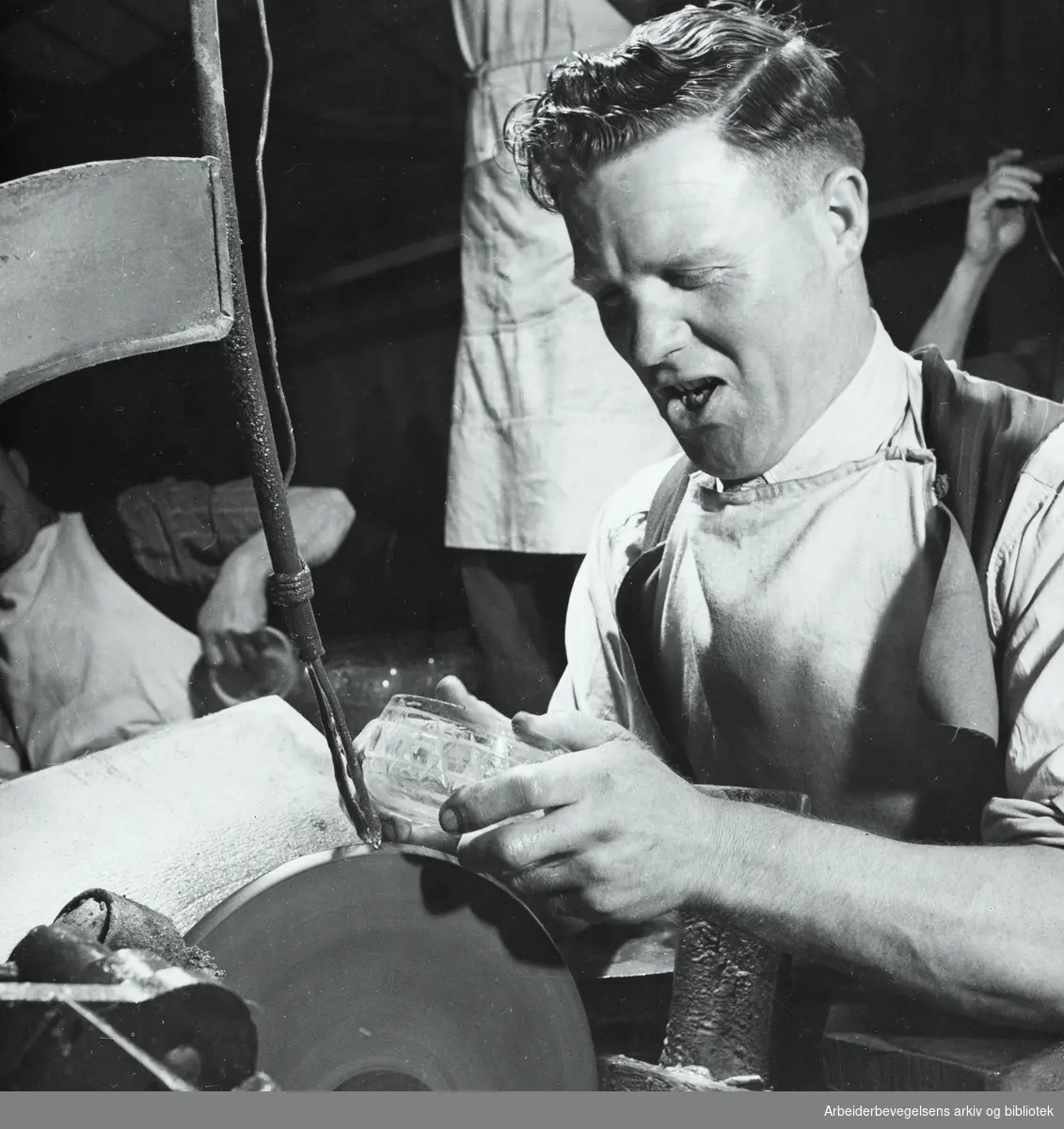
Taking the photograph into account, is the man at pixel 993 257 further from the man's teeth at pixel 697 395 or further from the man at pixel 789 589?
the man's teeth at pixel 697 395

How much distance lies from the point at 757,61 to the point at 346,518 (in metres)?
0.66

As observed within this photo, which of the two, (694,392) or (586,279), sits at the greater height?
(586,279)

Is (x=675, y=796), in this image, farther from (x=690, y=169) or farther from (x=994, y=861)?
(x=690, y=169)

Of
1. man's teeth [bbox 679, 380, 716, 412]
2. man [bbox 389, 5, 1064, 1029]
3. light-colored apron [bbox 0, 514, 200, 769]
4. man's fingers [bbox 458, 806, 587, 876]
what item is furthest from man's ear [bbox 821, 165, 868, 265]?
light-colored apron [bbox 0, 514, 200, 769]

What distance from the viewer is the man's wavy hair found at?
1168 millimetres

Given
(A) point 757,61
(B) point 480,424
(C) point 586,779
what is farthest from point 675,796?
(A) point 757,61

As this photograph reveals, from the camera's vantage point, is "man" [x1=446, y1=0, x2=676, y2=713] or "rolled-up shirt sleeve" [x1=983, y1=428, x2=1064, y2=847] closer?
"rolled-up shirt sleeve" [x1=983, y1=428, x2=1064, y2=847]

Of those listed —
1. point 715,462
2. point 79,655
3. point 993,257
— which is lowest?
point 79,655

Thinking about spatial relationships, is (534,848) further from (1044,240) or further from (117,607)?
(1044,240)

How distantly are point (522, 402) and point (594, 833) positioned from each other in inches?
19.7

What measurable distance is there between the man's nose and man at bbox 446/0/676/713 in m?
0.04

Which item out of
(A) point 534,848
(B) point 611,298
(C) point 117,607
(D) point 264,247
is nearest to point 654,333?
(B) point 611,298

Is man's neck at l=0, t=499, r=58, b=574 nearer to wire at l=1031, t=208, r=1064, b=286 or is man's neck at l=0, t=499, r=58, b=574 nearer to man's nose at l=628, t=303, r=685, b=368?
man's nose at l=628, t=303, r=685, b=368

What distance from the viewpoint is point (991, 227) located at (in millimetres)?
1325
